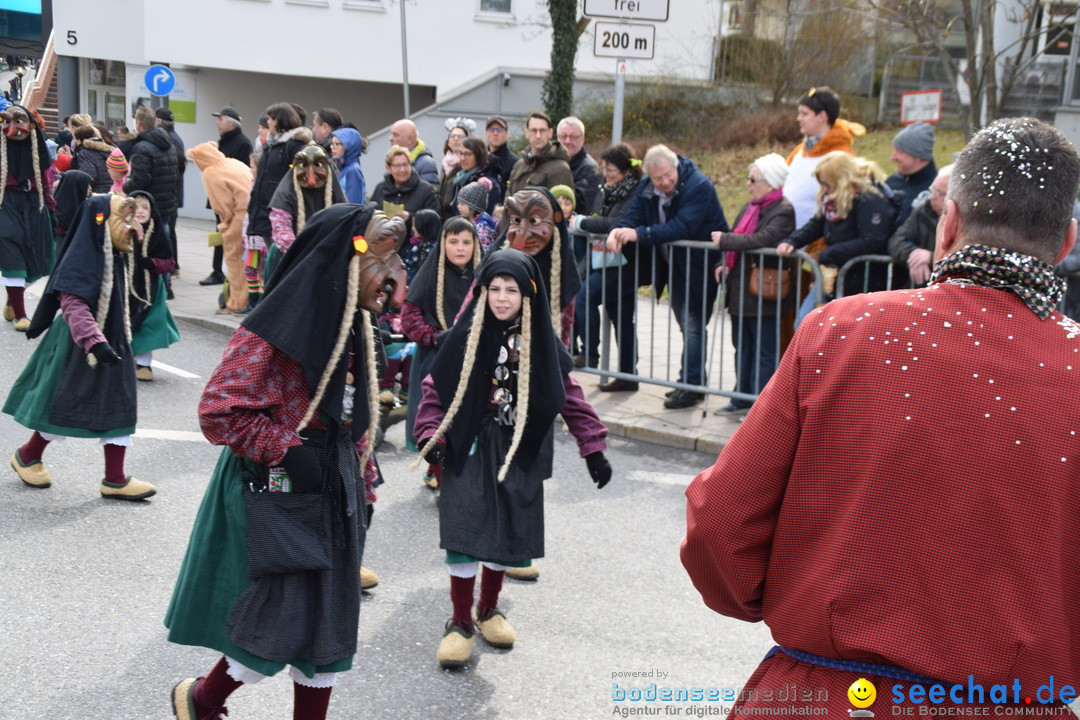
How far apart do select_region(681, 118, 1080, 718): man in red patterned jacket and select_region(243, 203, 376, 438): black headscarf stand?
1.62 m

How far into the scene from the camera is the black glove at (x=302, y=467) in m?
3.23

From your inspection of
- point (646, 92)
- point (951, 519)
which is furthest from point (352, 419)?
point (646, 92)

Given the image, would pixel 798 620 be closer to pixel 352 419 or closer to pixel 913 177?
pixel 352 419

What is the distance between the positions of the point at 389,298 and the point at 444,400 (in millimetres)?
1009

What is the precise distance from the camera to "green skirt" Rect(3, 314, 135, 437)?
19.3 feet

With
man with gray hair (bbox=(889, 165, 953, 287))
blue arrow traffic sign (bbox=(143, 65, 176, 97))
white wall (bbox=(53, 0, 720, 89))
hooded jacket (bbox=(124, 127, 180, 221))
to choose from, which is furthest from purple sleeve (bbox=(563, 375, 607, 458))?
Answer: white wall (bbox=(53, 0, 720, 89))

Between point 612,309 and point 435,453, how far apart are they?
15.8 ft

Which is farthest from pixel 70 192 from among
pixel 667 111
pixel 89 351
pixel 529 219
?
pixel 667 111

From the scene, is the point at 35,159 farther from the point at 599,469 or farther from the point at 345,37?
the point at 345,37

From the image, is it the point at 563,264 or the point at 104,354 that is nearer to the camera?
the point at 104,354

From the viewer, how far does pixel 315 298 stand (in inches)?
129

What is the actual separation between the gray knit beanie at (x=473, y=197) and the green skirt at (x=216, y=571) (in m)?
4.40

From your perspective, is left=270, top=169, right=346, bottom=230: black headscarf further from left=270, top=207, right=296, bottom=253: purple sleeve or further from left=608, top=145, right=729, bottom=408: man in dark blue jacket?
left=608, top=145, right=729, bottom=408: man in dark blue jacket

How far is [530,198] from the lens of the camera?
18.5 feet
